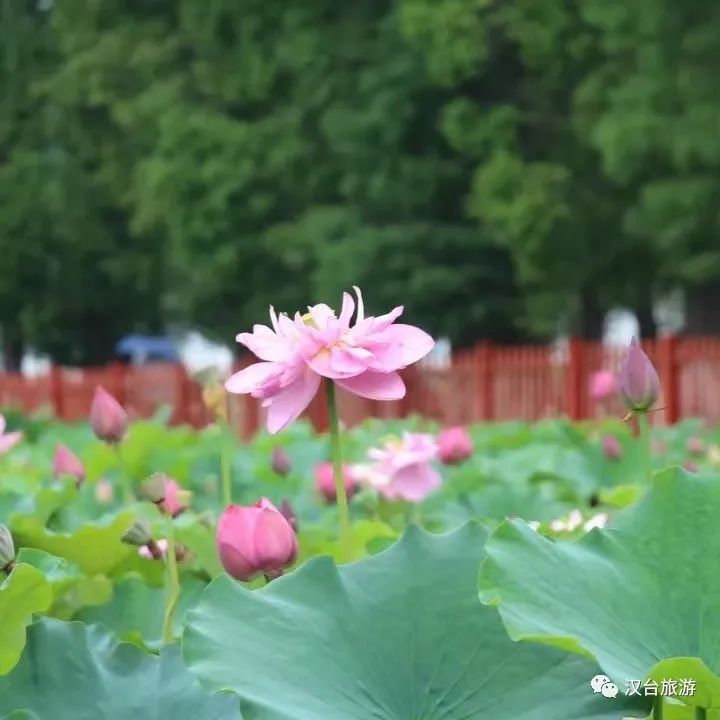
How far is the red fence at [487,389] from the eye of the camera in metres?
9.12

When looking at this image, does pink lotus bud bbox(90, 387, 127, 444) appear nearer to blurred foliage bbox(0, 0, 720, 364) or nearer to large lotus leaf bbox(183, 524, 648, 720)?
large lotus leaf bbox(183, 524, 648, 720)

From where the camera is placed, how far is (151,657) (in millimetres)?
1017

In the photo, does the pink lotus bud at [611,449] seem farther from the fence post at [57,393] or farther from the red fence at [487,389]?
the fence post at [57,393]

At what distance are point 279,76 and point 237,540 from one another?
49.5ft

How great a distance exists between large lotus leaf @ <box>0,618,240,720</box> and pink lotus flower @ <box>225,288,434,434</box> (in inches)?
8.5

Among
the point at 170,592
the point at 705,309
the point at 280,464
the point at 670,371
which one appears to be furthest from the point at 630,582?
the point at 705,309

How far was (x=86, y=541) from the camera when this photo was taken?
1539 millimetres

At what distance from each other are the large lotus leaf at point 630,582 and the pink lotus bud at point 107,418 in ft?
2.98

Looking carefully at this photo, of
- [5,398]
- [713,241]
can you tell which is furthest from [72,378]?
[713,241]

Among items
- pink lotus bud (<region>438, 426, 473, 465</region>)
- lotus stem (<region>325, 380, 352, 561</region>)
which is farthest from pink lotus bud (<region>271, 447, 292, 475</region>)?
lotus stem (<region>325, 380, 352, 561</region>)

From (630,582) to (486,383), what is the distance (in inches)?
378

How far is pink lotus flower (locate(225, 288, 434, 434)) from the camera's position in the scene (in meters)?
1.13

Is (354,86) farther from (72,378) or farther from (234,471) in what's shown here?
(234,471)

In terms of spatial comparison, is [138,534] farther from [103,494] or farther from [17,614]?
[103,494]
